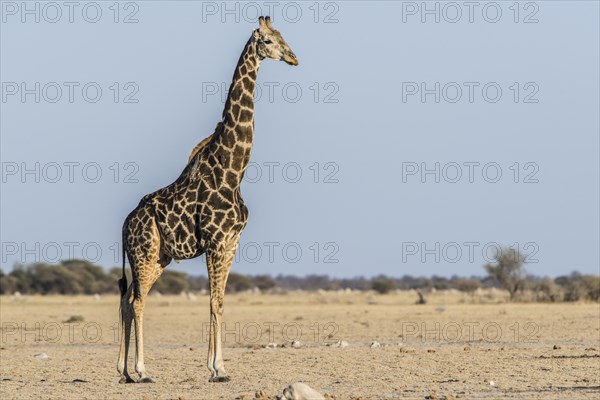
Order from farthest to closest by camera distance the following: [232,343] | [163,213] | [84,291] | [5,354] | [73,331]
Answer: [84,291] < [73,331] < [232,343] < [5,354] < [163,213]

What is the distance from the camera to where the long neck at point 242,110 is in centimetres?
1739

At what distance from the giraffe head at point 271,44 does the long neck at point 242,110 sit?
0.15 m

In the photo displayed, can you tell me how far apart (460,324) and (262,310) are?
1511cm

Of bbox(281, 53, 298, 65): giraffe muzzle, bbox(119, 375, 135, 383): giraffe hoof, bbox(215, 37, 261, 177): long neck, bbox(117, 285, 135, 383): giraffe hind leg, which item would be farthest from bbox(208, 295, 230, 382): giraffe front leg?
bbox(281, 53, 298, 65): giraffe muzzle

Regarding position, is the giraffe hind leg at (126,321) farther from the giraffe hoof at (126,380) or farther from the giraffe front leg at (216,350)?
the giraffe front leg at (216,350)

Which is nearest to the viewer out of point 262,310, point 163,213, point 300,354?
point 163,213

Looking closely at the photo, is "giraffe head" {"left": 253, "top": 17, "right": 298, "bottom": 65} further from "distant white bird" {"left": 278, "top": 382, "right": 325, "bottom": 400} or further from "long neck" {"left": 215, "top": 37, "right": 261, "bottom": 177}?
"distant white bird" {"left": 278, "top": 382, "right": 325, "bottom": 400}

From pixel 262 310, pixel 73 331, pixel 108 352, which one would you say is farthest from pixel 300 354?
pixel 262 310

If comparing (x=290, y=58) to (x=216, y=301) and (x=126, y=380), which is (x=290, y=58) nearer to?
(x=216, y=301)

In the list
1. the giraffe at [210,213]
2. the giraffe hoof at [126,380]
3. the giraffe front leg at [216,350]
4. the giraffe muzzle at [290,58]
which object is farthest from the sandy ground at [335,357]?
the giraffe muzzle at [290,58]

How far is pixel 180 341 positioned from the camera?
92.6ft

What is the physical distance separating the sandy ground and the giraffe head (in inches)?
179

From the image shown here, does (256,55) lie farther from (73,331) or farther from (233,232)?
(73,331)

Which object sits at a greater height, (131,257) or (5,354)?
(131,257)
